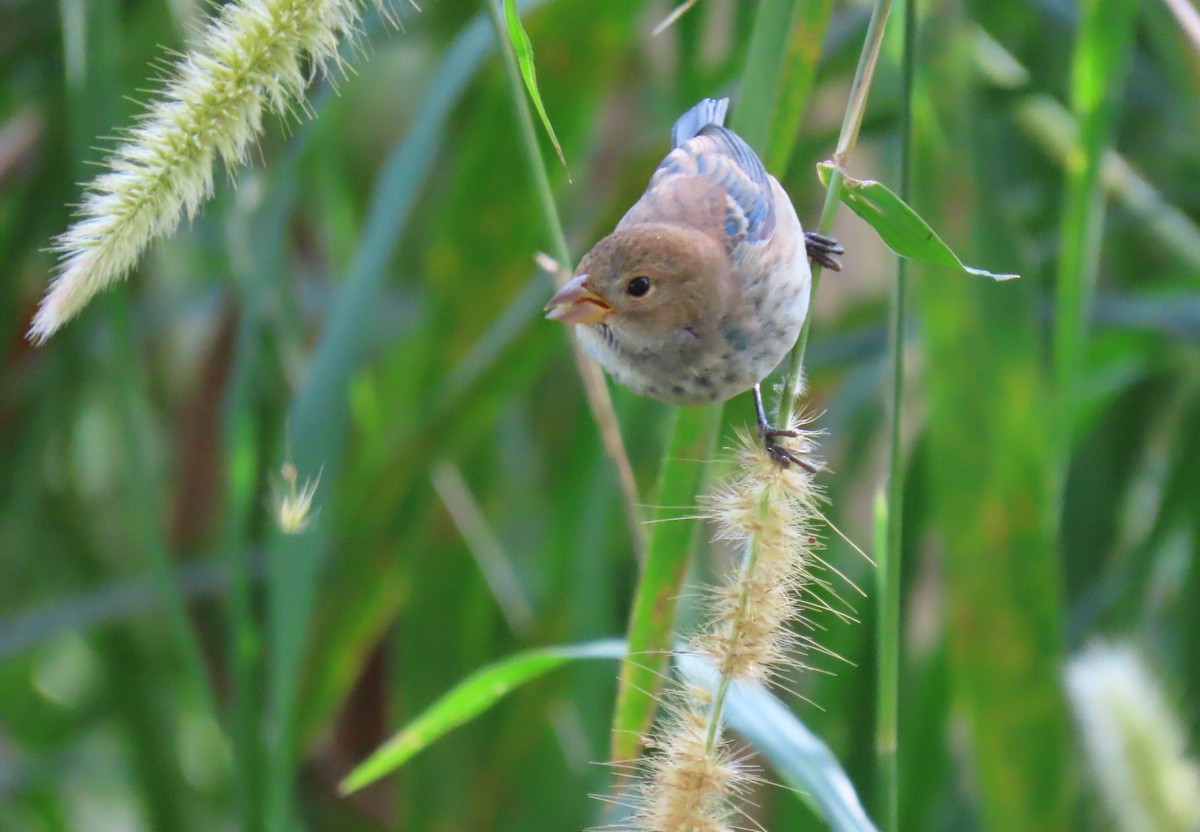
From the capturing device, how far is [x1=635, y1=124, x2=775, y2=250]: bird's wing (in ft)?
3.34

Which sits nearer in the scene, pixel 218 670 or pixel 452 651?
pixel 452 651

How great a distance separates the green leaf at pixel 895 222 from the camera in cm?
67

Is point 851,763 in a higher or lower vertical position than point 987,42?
lower

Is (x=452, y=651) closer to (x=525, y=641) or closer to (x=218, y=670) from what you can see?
(x=525, y=641)

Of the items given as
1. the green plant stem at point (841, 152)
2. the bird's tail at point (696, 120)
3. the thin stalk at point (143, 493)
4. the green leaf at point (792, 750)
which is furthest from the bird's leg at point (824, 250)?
the thin stalk at point (143, 493)


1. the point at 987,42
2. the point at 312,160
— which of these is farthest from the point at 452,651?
the point at 987,42

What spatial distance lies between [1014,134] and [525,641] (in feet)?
3.47

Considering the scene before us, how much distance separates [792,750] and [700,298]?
0.35 m

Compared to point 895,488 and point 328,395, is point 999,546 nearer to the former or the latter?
point 895,488

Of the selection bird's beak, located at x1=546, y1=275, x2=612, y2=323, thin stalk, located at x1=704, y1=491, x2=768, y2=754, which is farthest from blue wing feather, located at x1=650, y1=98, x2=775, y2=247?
thin stalk, located at x1=704, y1=491, x2=768, y2=754

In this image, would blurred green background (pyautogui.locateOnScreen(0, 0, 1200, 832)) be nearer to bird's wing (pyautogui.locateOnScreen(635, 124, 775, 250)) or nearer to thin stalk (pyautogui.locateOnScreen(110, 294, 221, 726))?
thin stalk (pyautogui.locateOnScreen(110, 294, 221, 726))

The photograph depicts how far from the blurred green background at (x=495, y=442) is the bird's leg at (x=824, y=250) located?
0.51 feet

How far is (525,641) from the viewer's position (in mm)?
1545

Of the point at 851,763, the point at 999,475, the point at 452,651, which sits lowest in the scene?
the point at 851,763
